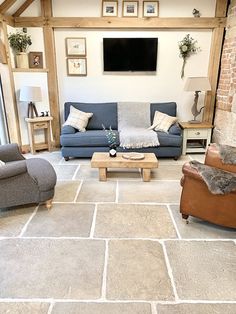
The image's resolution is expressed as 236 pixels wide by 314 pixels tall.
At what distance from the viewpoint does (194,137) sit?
14.7ft

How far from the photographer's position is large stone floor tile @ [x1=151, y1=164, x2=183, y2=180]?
3650 millimetres

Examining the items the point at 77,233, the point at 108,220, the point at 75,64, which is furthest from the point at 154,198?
the point at 75,64

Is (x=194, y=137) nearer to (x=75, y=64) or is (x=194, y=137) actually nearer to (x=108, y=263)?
(x=75, y=64)

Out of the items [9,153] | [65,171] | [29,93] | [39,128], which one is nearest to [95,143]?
[65,171]

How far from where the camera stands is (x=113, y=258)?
6.68ft

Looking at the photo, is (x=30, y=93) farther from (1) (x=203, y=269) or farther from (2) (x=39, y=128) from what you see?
(1) (x=203, y=269)

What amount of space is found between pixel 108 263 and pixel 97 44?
12.9ft

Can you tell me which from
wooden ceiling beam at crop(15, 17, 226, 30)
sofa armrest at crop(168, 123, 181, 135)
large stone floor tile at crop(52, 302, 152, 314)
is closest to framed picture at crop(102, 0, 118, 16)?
wooden ceiling beam at crop(15, 17, 226, 30)

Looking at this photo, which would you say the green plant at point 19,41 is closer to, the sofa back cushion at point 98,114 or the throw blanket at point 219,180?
the sofa back cushion at point 98,114

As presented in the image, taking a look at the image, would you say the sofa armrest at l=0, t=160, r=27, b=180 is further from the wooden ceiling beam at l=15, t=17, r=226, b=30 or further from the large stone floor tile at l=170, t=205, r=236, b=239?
the wooden ceiling beam at l=15, t=17, r=226, b=30

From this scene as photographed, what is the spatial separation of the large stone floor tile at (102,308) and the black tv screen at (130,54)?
3.97m

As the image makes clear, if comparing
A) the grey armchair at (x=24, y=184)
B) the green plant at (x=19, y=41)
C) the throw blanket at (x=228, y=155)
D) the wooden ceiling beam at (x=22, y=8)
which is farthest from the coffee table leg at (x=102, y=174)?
the wooden ceiling beam at (x=22, y=8)

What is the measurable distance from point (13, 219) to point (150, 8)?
A: 13.3 ft

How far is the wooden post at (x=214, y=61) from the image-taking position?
4.36 metres
